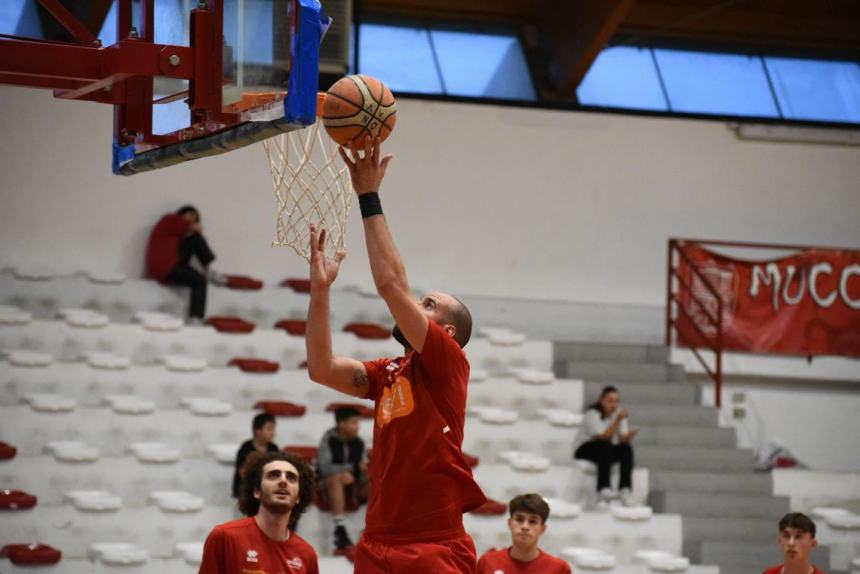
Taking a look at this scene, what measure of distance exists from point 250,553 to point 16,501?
3.99 meters

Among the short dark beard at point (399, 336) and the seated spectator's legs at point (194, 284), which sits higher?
the seated spectator's legs at point (194, 284)

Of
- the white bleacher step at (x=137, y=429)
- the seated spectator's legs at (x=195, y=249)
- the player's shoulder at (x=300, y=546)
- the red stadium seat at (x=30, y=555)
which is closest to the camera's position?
the player's shoulder at (x=300, y=546)

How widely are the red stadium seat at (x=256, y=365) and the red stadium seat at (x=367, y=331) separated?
94cm

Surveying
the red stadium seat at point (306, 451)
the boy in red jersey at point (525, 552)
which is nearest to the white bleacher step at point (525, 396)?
the red stadium seat at point (306, 451)

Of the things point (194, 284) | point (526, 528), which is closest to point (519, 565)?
point (526, 528)

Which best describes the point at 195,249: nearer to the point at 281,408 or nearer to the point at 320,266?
the point at 281,408

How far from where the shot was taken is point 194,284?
1198cm

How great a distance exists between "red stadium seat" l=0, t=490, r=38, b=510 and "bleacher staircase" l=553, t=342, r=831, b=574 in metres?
5.05

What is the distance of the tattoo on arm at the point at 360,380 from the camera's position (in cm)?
466

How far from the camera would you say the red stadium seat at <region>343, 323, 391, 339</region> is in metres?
12.0

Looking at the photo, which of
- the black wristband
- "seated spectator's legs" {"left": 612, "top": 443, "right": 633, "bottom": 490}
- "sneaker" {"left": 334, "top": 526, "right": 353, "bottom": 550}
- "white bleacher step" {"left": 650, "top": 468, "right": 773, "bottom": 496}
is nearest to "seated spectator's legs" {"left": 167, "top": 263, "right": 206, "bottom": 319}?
"sneaker" {"left": 334, "top": 526, "right": 353, "bottom": 550}

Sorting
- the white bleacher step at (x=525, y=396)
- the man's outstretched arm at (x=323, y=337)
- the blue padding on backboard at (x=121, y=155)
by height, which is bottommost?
the white bleacher step at (x=525, y=396)

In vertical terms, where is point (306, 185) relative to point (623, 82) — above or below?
below

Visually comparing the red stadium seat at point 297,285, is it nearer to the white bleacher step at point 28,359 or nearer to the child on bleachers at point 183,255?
the child on bleachers at point 183,255
